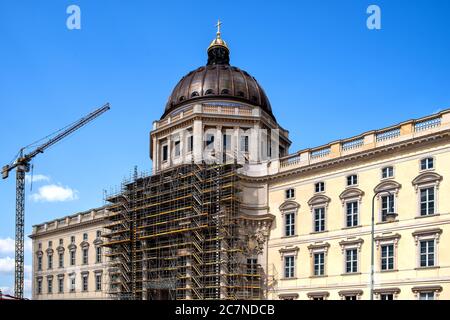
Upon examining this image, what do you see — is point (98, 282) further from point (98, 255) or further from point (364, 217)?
point (364, 217)

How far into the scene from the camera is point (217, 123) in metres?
67.5

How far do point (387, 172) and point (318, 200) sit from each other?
7.32 metres

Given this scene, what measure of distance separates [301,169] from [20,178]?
67.6 meters

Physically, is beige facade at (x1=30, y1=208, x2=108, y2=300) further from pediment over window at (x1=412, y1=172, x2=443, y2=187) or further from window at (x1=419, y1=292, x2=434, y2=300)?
pediment over window at (x1=412, y1=172, x2=443, y2=187)

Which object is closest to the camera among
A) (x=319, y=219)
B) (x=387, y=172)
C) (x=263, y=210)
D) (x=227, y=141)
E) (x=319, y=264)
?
(x=387, y=172)

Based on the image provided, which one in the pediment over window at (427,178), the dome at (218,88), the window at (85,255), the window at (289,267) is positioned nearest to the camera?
the pediment over window at (427,178)

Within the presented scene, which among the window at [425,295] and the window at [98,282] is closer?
the window at [425,295]

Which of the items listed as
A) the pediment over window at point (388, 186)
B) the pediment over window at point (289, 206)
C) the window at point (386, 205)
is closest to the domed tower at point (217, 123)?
the pediment over window at point (289, 206)

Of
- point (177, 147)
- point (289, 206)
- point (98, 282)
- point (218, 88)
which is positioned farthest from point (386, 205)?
point (98, 282)

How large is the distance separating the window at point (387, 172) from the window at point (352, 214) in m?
3.42

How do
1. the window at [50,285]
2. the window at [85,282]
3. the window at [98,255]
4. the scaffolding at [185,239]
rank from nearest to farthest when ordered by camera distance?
the scaffolding at [185,239], the window at [98,255], the window at [85,282], the window at [50,285]

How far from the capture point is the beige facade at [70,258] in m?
77.4

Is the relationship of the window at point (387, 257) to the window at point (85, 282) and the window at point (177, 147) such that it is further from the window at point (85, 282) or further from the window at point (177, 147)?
the window at point (85, 282)

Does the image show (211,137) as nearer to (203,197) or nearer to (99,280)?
(203,197)
